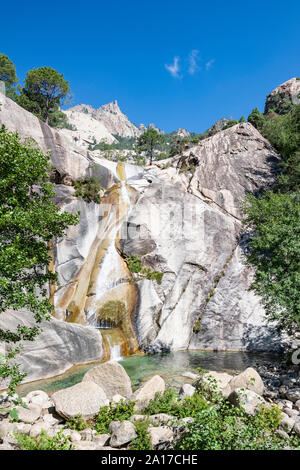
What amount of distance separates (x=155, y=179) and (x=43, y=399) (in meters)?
35.5

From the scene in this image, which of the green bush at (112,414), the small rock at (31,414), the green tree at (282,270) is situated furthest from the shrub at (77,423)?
the green tree at (282,270)

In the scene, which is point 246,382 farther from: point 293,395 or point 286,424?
point 286,424

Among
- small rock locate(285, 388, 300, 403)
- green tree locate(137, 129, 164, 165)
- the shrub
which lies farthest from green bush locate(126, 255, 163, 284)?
green tree locate(137, 129, 164, 165)

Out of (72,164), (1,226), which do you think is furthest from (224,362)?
(72,164)

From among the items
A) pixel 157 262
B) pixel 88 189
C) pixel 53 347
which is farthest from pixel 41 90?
pixel 53 347

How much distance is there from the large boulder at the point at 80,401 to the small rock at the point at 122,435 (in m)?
2.06

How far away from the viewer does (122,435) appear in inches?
286

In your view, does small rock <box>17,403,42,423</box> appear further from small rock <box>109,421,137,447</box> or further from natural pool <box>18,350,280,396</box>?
natural pool <box>18,350,280,396</box>

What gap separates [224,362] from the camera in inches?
774

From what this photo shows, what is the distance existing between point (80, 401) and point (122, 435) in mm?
2875

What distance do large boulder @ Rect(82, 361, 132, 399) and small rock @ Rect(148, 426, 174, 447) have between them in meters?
4.11

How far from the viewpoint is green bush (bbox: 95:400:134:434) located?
8672 millimetres

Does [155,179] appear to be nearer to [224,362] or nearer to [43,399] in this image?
[224,362]
